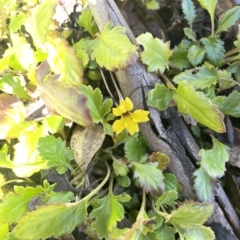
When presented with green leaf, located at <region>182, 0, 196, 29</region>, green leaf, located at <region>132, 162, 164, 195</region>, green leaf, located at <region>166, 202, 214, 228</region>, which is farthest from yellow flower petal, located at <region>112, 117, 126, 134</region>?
green leaf, located at <region>182, 0, 196, 29</region>

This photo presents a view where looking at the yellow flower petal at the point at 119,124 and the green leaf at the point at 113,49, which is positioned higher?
the green leaf at the point at 113,49

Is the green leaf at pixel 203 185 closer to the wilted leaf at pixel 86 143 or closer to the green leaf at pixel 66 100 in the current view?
Answer: the wilted leaf at pixel 86 143

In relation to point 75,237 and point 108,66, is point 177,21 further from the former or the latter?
point 75,237

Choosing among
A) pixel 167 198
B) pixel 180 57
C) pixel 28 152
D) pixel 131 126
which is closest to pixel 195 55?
pixel 180 57

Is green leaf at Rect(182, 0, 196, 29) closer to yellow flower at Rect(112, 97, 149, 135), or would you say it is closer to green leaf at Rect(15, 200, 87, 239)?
yellow flower at Rect(112, 97, 149, 135)

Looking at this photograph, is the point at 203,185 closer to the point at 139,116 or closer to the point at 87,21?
the point at 139,116

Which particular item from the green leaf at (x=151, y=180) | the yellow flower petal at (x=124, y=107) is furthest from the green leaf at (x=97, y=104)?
the green leaf at (x=151, y=180)
